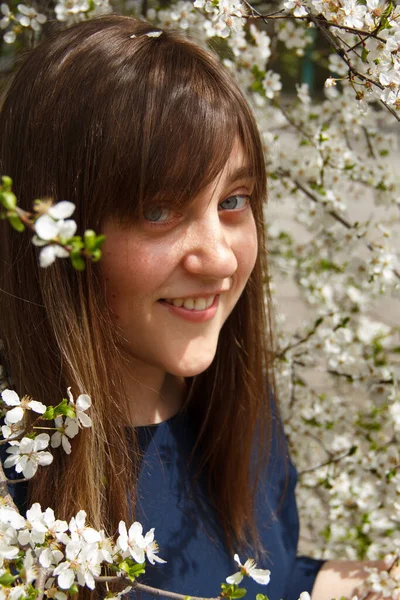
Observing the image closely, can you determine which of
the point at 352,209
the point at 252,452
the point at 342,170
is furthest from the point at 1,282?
the point at 352,209

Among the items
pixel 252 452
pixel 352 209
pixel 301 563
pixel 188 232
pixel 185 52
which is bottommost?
pixel 352 209

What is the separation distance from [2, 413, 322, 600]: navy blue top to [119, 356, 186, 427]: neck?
25 mm

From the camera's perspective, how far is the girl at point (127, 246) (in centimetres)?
108

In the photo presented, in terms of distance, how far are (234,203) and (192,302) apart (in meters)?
0.20

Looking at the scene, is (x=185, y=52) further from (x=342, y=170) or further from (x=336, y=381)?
(x=336, y=381)

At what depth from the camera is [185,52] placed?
3.81ft

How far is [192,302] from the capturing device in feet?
3.93

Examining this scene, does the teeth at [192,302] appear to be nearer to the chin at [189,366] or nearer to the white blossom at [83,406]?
the chin at [189,366]

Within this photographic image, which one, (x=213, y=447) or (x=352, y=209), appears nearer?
(x=213, y=447)

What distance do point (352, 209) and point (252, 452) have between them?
3.93 meters

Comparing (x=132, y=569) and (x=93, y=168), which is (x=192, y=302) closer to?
(x=93, y=168)

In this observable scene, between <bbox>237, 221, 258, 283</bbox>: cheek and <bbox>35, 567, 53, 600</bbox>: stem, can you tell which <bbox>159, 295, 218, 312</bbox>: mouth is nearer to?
<bbox>237, 221, 258, 283</bbox>: cheek

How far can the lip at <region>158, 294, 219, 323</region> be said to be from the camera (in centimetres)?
118

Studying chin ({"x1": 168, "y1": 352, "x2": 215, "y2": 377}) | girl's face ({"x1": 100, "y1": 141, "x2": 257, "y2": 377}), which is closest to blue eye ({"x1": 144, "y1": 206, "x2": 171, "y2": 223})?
girl's face ({"x1": 100, "y1": 141, "x2": 257, "y2": 377})
